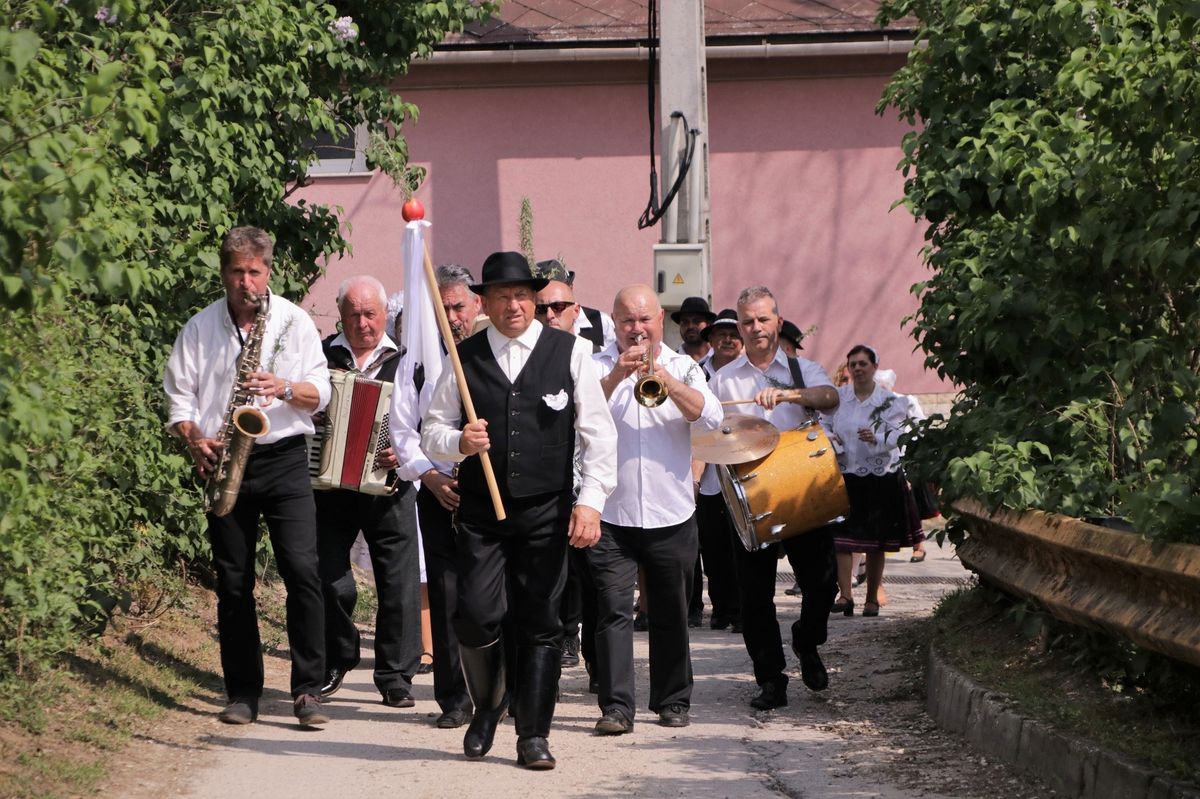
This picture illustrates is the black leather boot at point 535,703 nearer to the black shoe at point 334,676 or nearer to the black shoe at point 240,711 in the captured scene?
the black shoe at point 240,711

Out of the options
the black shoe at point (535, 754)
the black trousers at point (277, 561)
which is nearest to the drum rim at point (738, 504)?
Result: the black shoe at point (535, 754)

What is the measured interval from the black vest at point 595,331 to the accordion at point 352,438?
6.24 ft

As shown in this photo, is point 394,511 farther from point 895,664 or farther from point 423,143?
point 423,143

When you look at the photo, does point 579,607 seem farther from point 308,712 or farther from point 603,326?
point 308,712

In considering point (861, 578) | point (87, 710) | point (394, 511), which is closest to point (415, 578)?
point (394, 511)

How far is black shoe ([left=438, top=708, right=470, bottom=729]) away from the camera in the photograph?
8164mm

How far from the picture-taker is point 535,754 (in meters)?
7.08

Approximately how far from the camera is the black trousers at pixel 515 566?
7.21 m

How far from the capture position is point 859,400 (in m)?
13.2

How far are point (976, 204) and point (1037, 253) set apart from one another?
1481 millimetres

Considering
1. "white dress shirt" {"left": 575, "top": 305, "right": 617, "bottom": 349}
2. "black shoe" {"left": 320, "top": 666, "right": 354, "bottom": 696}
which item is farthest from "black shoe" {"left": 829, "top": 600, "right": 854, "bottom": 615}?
"black shoe" {"left": 320, "top": 666, "right": 354, "bottom": 696}

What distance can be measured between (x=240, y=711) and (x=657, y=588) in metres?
2.00

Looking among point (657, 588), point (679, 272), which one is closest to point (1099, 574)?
point (657, 588)

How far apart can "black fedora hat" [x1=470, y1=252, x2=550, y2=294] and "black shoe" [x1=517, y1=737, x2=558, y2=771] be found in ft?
6.11
